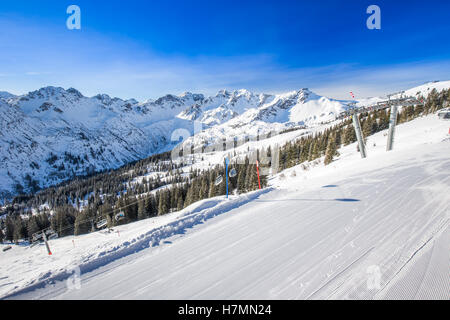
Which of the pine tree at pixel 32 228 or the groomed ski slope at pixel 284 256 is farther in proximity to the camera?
the pine tree at pixel 32 228

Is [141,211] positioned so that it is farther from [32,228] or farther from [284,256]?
[284,256]

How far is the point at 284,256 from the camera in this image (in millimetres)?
4805

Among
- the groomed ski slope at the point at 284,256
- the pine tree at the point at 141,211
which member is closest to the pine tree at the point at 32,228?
the pine tree at the point at 141,211

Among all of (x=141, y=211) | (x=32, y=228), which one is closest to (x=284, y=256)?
(x=141, y=211)

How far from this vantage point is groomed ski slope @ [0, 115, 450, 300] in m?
3.80

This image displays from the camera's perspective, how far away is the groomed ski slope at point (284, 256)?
3805 millimetres

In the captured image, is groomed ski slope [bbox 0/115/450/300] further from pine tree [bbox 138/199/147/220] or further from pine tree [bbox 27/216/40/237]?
pine tree [bbox 27/216/40/237]

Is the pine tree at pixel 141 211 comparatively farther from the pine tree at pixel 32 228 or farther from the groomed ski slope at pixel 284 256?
the groomed ski slope at pixel 284 256

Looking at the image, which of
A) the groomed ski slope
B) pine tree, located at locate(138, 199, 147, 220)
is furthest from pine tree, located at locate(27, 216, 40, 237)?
the groomed ski slope

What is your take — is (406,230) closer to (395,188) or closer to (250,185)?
(395,188)

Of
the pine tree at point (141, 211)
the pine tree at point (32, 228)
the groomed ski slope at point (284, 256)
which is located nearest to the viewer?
the groomed ski slope at point (284, 256)

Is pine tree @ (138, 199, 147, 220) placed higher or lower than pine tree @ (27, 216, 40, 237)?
higher

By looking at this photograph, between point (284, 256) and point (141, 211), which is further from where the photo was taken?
point (141, 211)
